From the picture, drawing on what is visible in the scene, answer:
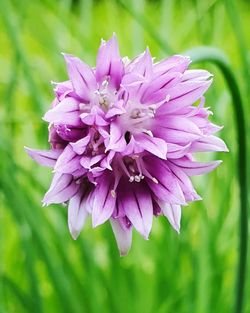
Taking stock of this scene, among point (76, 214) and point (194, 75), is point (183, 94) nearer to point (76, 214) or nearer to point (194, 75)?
point (194, 75)

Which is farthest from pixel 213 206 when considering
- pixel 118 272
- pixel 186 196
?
pixel 186 196

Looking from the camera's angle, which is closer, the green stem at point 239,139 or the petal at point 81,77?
the petal at point 81,77

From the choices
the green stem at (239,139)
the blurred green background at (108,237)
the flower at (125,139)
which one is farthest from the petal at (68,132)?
the blurred green background at (108,237)

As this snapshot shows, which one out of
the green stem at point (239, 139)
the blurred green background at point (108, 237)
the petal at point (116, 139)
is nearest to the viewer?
the petal at point (116, 139)

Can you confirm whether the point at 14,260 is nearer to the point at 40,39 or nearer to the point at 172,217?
the point at 40,39

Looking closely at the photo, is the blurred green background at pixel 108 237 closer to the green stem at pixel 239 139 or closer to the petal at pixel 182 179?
the green stem at pixel 239 139

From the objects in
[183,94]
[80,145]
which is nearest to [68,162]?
[80,145]

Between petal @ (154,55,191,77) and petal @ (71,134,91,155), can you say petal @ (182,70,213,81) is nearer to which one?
petal @ (154,55,191,77)

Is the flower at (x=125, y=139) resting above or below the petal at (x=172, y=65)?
below
